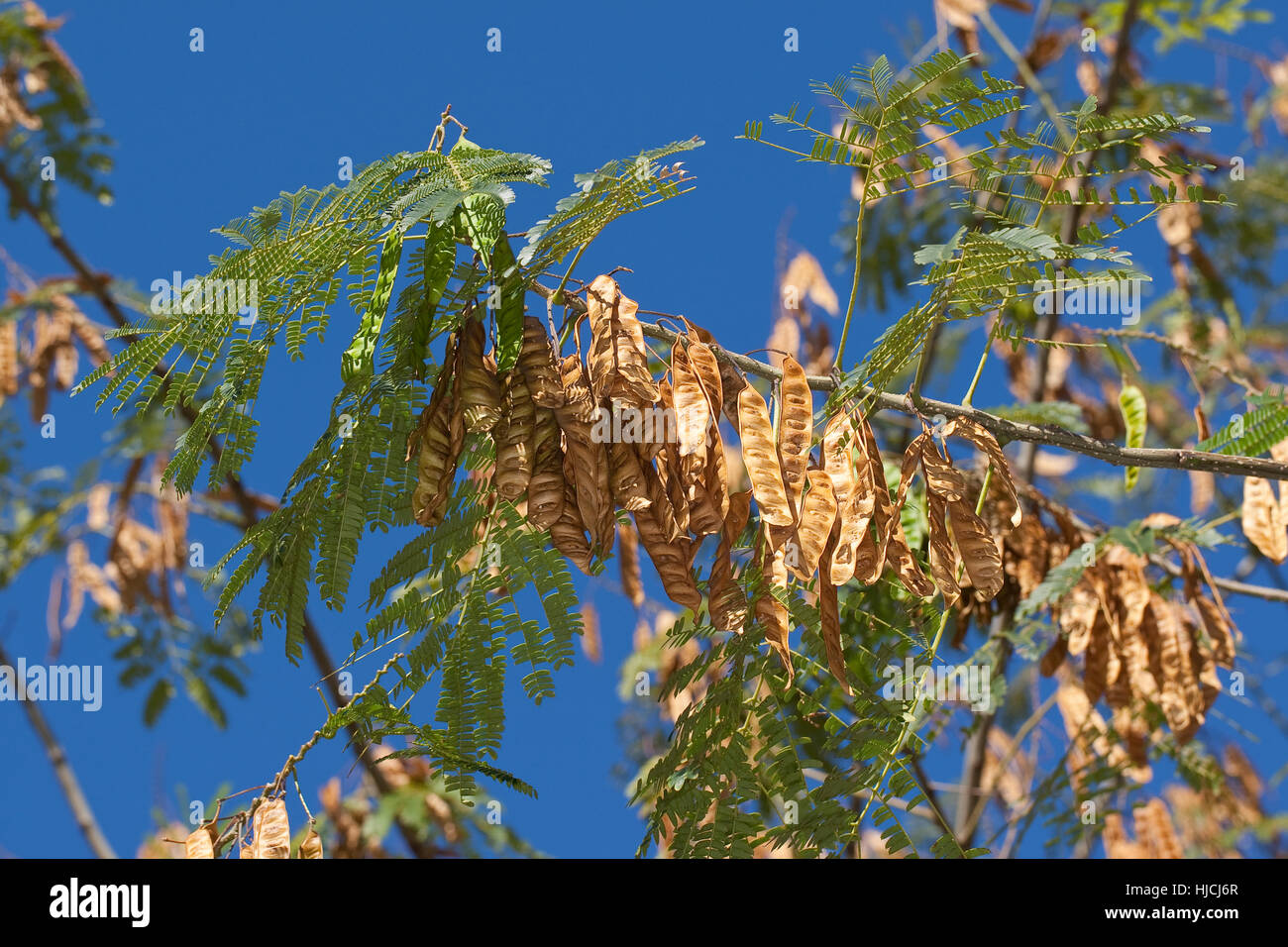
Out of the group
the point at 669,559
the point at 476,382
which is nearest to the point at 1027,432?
the point at 669,559

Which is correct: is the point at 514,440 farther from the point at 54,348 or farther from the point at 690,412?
the point at 54,348

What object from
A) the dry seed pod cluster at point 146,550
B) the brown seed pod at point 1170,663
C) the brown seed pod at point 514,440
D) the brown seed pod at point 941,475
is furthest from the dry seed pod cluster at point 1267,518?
the dry seed pod cluster at point 146,550

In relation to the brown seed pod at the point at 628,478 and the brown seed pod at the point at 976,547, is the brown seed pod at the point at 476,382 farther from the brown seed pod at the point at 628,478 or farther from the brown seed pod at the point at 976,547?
the brown seed pod at the point at 976,547

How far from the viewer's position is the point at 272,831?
2.51 metres

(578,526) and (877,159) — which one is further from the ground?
(877,159)

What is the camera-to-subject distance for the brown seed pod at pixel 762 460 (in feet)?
6.58

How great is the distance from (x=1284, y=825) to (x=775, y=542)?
259 inches

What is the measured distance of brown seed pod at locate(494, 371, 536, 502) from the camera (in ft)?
6.88

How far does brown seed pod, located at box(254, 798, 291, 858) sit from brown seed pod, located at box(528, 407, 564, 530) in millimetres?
903

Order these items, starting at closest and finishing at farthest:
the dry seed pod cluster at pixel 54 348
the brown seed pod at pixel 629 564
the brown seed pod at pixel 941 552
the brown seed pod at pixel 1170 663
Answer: the brown seed pod at pixel 941 552, the brown seed pod at pixel 1170 663, the brown seed pod at pixel 629 564, the dry seed pod cluster at pixel 54 348

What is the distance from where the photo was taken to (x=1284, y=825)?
7.27 meters

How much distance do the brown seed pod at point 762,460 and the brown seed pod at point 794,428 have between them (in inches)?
1.6
